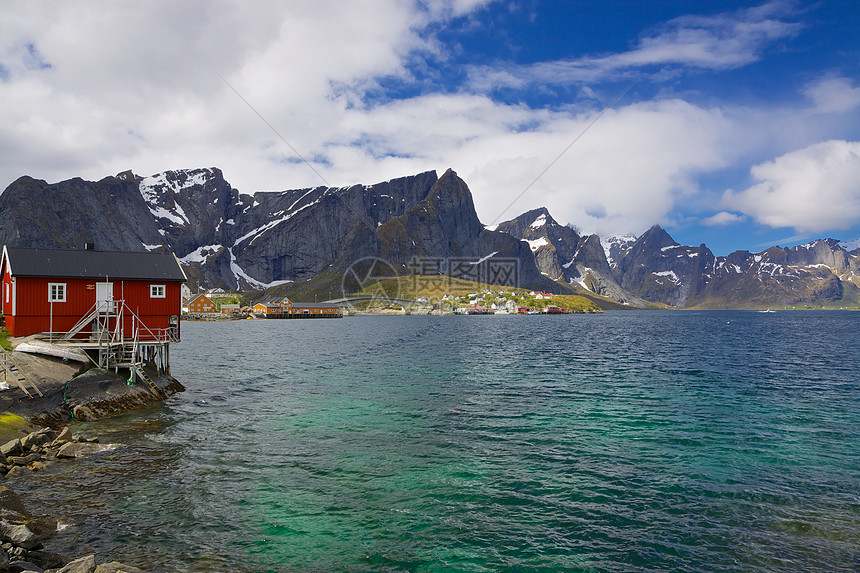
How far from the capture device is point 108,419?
34938 millimetres

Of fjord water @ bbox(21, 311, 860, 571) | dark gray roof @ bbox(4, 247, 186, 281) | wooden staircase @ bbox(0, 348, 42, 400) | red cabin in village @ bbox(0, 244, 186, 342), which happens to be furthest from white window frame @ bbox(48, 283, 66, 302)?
fjord water @ bbox(21, 311, 860, 571)

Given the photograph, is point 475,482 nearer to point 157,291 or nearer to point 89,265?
point 157,291

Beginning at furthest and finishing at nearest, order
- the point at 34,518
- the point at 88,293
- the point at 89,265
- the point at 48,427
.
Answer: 1. the point at 89,265
2. the point at 88,293
3. the point at 48,427
4. the point at 34,518

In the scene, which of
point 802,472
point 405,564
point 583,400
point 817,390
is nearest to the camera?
point 405,564

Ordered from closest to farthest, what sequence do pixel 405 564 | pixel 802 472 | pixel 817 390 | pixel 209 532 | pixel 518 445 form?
pixel 405 564 → pixel 209 532 → pixel 802 472 → pixel 518 445 → pixel 817 390

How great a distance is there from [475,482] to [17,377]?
31.4 metres

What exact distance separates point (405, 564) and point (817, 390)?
5038cm

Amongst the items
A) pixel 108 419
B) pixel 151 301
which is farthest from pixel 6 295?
pixel 108 419

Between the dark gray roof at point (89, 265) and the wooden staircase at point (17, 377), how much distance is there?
925cm

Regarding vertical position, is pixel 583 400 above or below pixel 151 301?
below

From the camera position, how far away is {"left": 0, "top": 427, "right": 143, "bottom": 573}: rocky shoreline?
13.6 m

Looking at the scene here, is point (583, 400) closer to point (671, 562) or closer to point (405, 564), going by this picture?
point (671, 562)

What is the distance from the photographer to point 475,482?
23.7m

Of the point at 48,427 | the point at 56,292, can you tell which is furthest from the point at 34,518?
the point at 56,292
